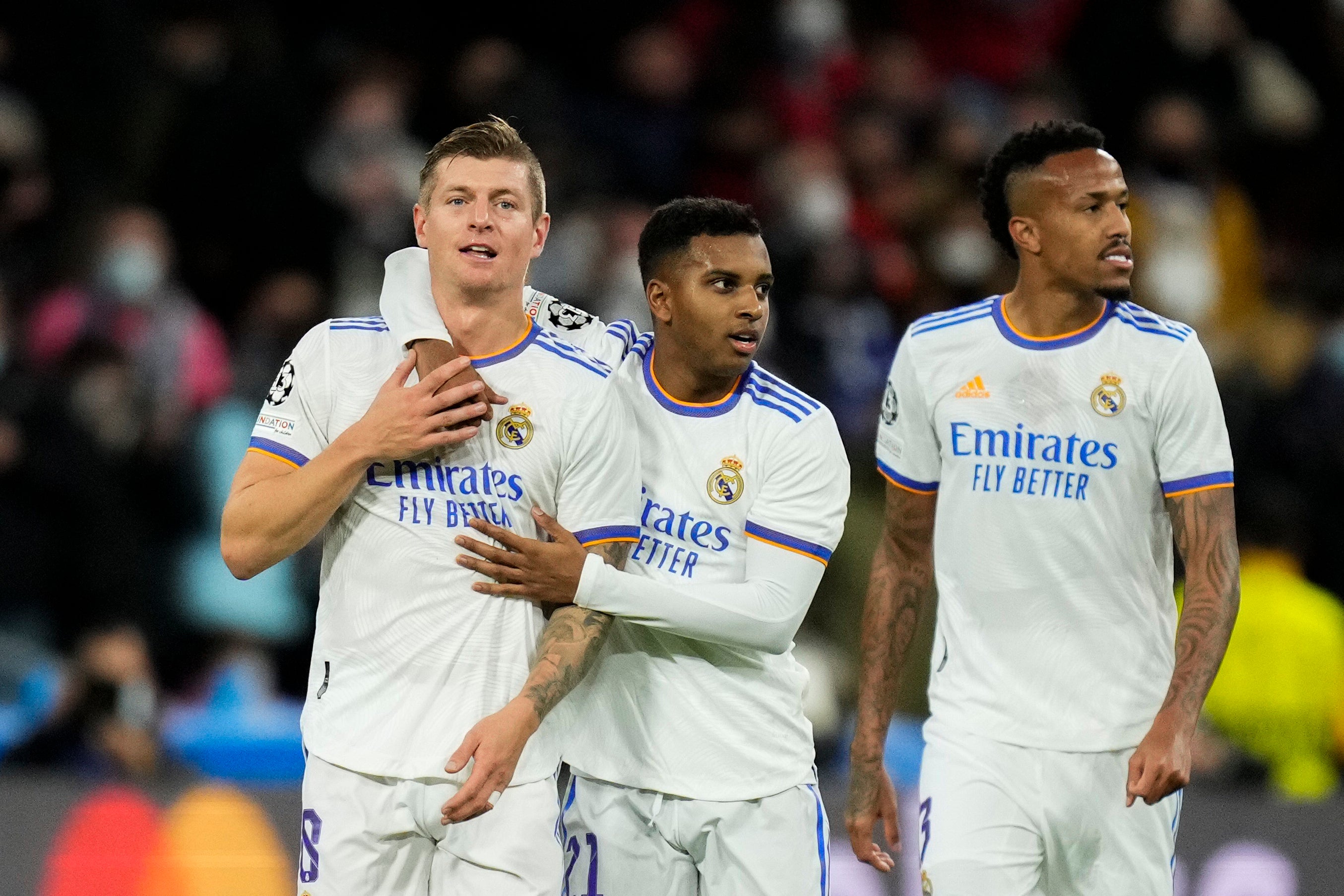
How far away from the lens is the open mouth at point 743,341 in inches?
175

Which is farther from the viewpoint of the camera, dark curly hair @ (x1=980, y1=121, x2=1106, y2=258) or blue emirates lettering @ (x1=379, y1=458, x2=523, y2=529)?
dark curly hair @ (x1=980, y1=121, x2=1106, y2=258)

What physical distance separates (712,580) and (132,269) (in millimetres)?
4756

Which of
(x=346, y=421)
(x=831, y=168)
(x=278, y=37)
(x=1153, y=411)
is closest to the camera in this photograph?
(x=346, y=421)

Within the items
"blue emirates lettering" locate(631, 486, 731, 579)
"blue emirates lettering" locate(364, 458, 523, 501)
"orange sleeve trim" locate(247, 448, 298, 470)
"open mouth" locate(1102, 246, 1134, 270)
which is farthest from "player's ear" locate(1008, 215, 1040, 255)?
"orange sleeve trim" locate(247, 448, 298, 470)

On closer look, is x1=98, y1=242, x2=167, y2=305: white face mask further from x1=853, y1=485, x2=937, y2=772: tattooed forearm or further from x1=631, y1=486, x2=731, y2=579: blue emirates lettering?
x1=853, y1=485, x2=937, y2=772: tattooed forearm

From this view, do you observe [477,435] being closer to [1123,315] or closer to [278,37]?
[1123,315]

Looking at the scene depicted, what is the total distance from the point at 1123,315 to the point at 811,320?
4341mm

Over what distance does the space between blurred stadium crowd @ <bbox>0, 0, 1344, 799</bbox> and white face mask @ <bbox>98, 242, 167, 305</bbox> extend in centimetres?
2

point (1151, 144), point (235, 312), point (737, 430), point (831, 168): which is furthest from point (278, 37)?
point (737, 430)

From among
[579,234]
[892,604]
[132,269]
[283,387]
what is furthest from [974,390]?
[132,269]

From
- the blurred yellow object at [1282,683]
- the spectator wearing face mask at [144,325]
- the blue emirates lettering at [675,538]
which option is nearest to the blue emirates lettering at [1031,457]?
the blue emirates lettering at [675,538]

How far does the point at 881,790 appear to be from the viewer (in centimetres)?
468

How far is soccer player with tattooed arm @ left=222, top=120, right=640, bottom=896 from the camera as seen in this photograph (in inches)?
153

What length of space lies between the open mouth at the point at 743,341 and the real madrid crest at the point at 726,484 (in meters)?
0.28
